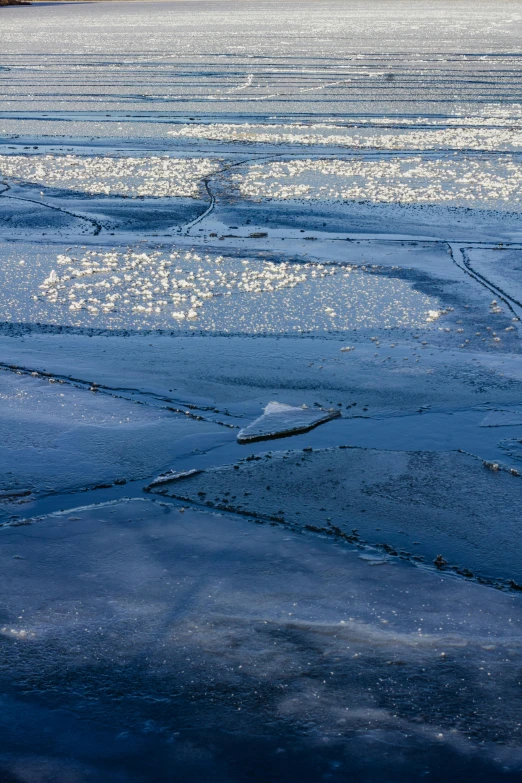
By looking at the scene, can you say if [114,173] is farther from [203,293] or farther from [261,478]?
[261,478]

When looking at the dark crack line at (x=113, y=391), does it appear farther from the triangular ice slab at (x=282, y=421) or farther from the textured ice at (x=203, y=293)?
the textured ice at (x=203, y=293)

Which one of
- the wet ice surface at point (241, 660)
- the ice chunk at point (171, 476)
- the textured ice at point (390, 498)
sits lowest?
the wet ice surface at point (241, 660)

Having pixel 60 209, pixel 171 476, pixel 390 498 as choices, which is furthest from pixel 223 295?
pixel 60 209

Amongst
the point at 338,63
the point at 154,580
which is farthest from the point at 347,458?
the point at 338,63

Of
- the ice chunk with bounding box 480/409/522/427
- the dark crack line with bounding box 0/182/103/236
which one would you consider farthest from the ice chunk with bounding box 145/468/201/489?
the dark crack line with bounding box 0/182/103/236

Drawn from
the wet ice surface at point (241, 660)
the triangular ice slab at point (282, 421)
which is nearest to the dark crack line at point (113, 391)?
the triangular ice slab at point (282, 421)

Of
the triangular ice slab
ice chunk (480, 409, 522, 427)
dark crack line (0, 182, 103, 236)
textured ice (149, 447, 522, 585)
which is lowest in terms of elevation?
textured ice (149, 447, 522, 585)

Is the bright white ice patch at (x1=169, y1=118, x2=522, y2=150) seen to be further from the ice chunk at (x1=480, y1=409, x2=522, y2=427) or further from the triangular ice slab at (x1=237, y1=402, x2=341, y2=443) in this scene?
the triangular ice slab at (x1=237, y1=402, x2=341, y2=443)
